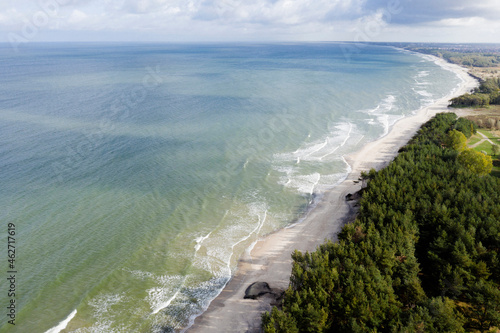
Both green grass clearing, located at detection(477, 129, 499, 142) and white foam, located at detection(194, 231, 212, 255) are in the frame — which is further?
green grass clearing, located at detection(477, 129, 499, 142)

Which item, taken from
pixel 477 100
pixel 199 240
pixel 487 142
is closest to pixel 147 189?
pixel 199 240

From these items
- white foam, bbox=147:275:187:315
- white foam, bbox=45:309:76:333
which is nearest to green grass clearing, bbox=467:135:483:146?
white foam, bbox=147:275:187:315

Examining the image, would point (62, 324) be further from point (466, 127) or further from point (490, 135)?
point (490, 135)

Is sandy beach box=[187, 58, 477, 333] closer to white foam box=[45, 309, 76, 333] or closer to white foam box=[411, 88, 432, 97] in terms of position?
white foam box=[45, 309, 76, 333]

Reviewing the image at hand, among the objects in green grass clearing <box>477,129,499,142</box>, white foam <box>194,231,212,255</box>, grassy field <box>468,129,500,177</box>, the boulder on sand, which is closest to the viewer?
the boulder on sand

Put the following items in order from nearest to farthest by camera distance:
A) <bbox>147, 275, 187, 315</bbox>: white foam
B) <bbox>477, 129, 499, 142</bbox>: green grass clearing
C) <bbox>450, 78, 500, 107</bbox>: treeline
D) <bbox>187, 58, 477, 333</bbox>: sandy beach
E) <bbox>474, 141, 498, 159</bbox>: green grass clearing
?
1. <bbox>187, 58, 477, 333</bbox>: sandy beach
2. <bbox>147, 275, 187, 315</bbox>: white foam
3. <bbox>474, 141, 498, 159</bbox>: green grass clearing
4. <bbox>477, 129, 499, 142</bbox>: green grass clearing
5. <bbox>450, 78, 500, 107</bbox>: treeline
